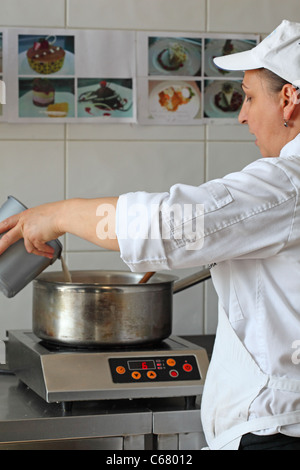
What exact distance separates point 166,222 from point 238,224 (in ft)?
0.35

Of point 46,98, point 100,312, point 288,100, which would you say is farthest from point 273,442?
point 46,98

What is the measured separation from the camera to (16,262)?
1.32 m

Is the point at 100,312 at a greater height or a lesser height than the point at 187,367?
greater

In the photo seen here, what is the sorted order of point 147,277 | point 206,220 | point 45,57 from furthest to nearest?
point 45,57
point 147,277
point 206,220

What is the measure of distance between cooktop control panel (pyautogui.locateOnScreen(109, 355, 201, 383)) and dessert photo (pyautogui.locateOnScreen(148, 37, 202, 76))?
90cm

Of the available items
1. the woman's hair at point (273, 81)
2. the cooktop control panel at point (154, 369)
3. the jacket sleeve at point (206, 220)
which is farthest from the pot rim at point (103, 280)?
the woman's hair at point (273, 81)

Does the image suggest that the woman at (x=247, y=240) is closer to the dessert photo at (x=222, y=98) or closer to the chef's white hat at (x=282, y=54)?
the chef's white hat at (x=282, y=54)

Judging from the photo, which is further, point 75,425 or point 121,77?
point 121,77

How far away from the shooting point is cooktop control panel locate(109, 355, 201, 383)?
1371 mm

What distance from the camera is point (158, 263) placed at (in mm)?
978

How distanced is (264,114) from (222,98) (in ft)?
2.93

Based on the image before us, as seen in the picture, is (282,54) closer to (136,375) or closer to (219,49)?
(136,375)

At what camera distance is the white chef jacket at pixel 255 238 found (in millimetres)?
964

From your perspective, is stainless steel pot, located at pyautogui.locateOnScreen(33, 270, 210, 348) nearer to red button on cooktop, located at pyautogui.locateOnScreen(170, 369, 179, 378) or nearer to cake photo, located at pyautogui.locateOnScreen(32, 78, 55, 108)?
red button on cooktop, located at pyautogui.locateOnScreen(170, 369, 179, 378)
